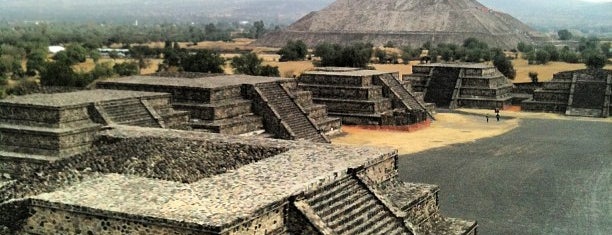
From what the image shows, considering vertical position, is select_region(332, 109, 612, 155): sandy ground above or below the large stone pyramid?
below

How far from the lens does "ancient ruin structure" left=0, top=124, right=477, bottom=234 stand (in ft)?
32.7

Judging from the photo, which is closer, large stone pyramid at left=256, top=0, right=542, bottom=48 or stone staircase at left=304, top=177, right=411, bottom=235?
stone staircase at left=304, top=177, right=411, bottom=235

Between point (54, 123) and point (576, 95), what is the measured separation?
98.6 feet

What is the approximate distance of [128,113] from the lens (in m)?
20.5

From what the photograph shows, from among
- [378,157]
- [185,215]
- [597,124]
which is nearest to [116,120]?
[378,157]

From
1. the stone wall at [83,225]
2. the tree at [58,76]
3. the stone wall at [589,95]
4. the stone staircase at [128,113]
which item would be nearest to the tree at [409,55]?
the stone wall at [589,95]

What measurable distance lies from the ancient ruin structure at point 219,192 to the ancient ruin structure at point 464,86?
27226mm

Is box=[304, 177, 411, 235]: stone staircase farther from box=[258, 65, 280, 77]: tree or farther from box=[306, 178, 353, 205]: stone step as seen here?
box=[258, 65, 280, 77]: tree

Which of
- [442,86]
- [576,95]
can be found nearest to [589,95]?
[576,95]

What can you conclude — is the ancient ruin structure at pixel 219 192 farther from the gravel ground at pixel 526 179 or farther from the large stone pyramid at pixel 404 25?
the large stone pyramid at pixel 404 25

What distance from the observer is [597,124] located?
34.3 metres

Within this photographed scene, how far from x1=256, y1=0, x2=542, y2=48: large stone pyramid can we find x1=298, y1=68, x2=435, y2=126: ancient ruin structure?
59737 millimetres

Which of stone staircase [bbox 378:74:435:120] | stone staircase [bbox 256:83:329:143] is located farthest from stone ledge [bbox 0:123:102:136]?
stone staircase [bbox 378:74:435:120]

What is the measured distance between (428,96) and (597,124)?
10.7m
